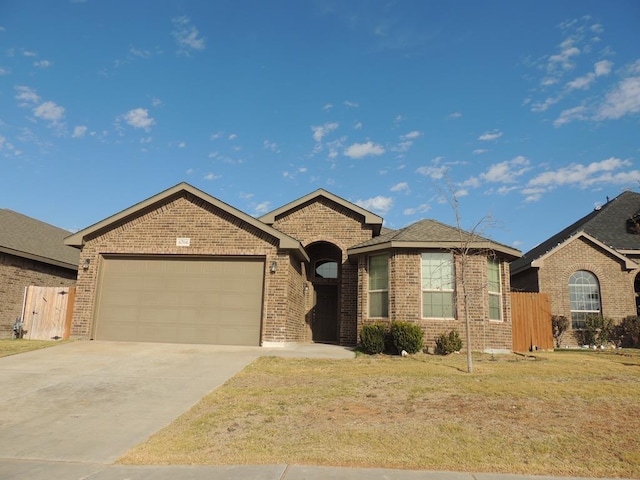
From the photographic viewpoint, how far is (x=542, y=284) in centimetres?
2058

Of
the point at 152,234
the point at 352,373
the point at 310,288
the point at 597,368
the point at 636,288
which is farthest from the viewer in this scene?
the point at 636,288

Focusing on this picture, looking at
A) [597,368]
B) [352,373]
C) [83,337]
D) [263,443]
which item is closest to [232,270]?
[83,337]

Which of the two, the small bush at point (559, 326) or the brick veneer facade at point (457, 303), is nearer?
the brick veneer facade at point (457, 303)

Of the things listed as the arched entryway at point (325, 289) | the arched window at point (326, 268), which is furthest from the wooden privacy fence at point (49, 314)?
the arched window at point (326, 268)

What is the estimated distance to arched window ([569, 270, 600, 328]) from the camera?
Result: 800 inches

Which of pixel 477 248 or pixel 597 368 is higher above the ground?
pixel 477 248

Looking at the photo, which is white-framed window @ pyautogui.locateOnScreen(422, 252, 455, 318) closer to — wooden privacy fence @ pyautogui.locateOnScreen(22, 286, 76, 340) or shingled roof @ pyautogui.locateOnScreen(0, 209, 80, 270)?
wooden privacy fence @ pyautogui.locateOnScreen(22, 286, 76, 340)

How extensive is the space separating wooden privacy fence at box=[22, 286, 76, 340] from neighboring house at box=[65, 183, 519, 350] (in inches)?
22.2

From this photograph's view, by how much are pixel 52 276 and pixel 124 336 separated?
7.58 metres

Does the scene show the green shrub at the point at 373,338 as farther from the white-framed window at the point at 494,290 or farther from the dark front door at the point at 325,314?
the dark front door at the point at 325,314

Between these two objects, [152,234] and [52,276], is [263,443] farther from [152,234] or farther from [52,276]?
[52,276]

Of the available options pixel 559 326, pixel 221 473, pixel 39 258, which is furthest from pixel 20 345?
pixel 559 326

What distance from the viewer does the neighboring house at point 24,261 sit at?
18.0 meters

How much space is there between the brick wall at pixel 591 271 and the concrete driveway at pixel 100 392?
11502mm
